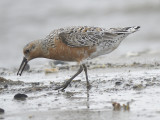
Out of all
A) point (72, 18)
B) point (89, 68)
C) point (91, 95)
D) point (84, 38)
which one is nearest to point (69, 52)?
point (84, 38)

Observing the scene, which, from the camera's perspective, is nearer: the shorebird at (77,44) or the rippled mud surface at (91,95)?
the rippled mud surface at (91,95)

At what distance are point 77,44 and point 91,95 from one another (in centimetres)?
172

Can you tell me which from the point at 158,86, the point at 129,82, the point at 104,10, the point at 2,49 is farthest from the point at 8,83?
the point at 104,10

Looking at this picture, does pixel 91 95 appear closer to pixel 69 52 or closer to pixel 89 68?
pixel 69 52

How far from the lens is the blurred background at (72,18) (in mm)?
15455

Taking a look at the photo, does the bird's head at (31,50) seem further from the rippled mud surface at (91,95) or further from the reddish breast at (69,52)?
the rippled mud surface at (91,95)

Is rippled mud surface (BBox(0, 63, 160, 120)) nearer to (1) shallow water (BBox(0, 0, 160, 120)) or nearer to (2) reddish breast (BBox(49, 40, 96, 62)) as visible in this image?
(1) shallow water (BBox(0, 0, 160, 120))

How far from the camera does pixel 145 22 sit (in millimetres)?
16750

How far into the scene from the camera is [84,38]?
8555mm

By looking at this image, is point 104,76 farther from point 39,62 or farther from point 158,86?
point 39,62

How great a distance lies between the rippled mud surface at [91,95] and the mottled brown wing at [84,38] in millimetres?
748

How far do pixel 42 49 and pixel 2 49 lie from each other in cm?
638

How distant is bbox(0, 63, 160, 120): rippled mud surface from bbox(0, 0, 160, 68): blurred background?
5.39m

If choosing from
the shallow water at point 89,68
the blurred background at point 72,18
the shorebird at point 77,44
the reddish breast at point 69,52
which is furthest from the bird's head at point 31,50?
the blurred background at point 72,18
